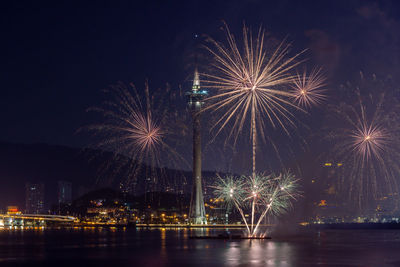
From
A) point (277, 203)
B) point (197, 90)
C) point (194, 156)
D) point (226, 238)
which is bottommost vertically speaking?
point (226, 238)

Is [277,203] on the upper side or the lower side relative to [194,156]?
lower

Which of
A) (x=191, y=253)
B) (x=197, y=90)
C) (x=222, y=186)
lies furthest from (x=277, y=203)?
(x=197, y=90)

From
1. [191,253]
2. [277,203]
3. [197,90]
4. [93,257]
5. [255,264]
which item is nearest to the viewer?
[255,264]

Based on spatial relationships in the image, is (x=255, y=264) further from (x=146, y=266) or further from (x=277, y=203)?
(x=277, y=203)

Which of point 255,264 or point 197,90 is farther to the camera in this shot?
point 197,90

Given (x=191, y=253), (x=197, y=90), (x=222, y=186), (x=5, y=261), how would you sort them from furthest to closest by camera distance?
(x=197, y=90), (x=222, y=186), (x=191, y=253), (x=5, y=261)

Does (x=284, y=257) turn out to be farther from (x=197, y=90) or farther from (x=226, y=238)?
(x=197, y=90)
